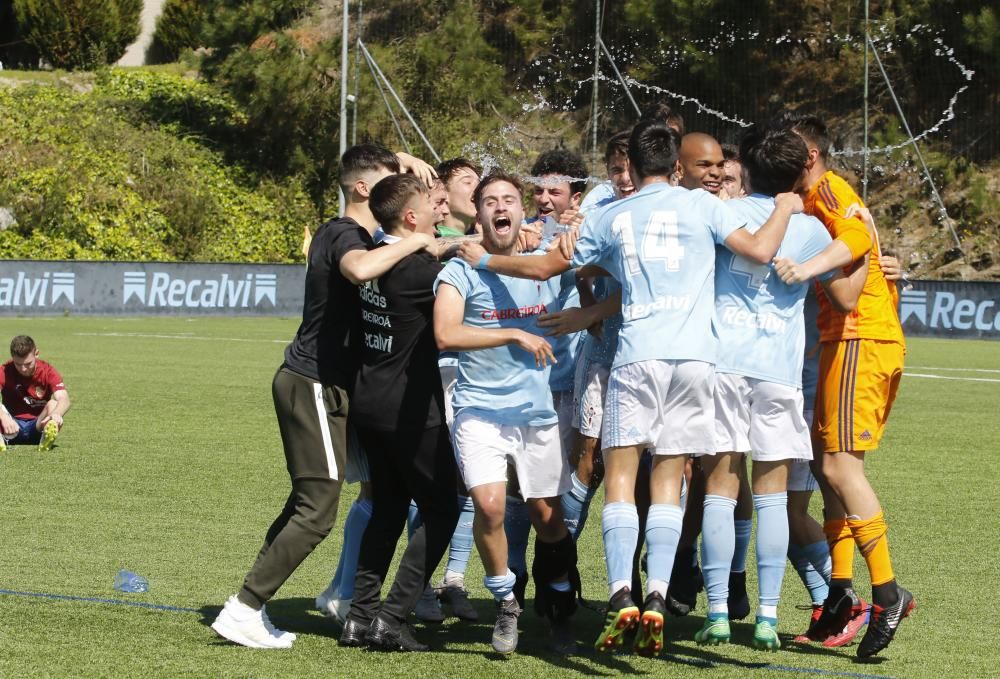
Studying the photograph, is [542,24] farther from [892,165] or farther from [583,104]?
[892,165]

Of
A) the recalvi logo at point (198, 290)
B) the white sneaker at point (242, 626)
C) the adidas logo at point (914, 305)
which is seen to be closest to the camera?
the white sneaker at point (242, 626)

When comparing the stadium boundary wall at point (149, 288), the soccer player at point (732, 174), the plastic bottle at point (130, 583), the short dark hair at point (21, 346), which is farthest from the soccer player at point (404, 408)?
the stadium boundary wall at point (149, 288)

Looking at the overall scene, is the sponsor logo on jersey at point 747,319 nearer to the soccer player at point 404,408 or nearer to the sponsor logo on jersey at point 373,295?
the soccer player at point 404,408

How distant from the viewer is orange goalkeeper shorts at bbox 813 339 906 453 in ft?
17.7

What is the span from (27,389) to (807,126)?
8278mm

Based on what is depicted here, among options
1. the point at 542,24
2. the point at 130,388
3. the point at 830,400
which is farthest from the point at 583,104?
the point at 830,400

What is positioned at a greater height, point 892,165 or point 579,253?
point 892,165

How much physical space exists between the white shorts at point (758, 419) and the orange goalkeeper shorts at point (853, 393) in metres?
0.27

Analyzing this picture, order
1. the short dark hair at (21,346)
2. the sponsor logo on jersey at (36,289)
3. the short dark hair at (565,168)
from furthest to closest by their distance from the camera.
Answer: the sponsor logo on jersey at (36,289), the short dark hair at (21,346), the short dark hair at (565,168)

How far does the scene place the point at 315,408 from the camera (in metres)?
5.41

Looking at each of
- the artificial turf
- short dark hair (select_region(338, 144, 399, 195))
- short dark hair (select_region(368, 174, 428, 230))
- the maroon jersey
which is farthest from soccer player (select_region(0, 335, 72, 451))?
short dark hair (select_region(368, 174, 428, 230))

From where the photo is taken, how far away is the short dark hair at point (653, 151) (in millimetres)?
5062

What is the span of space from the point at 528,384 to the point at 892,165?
2714 centimetres

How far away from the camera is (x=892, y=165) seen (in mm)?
30562
